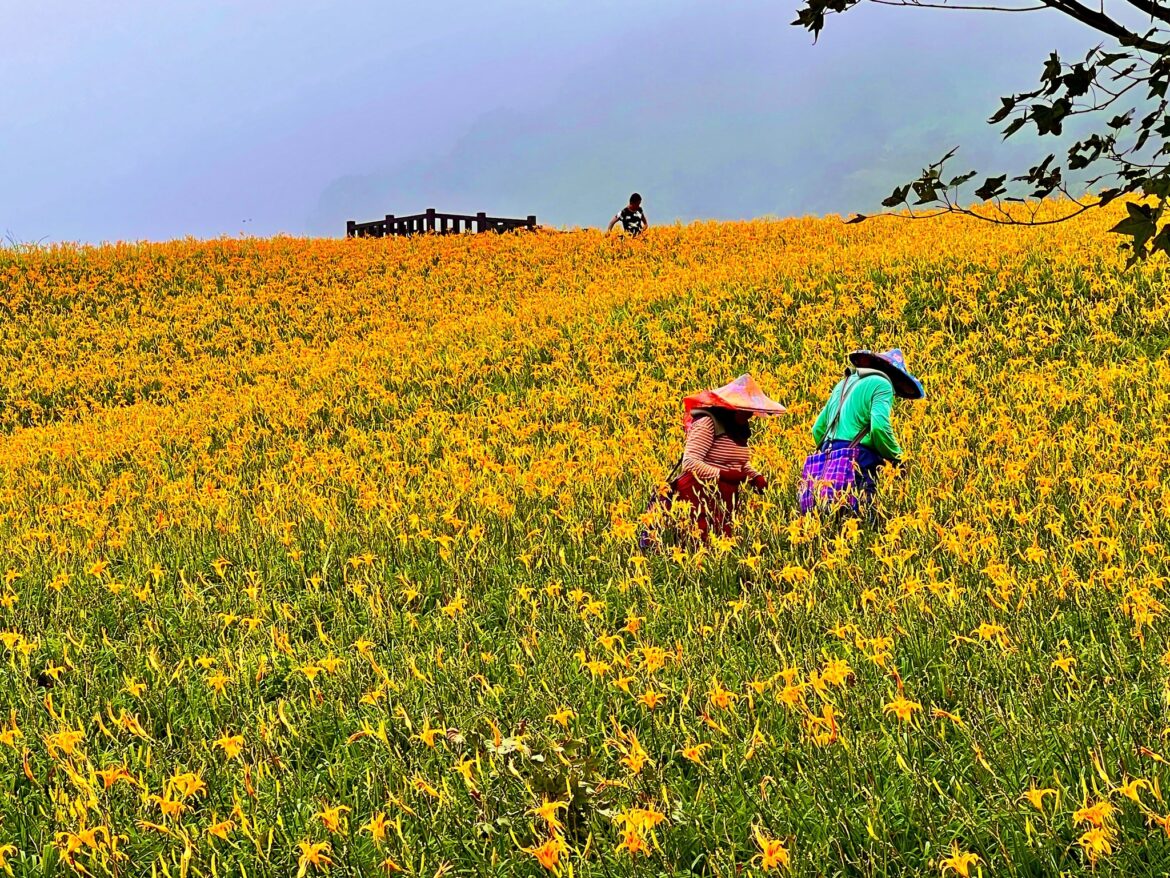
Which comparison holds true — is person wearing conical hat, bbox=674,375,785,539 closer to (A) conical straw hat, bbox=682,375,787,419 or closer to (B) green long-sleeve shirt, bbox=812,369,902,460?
(A) conical straw hat, bbox=682,375,787,419

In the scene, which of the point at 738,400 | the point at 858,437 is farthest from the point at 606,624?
the point at 858,437

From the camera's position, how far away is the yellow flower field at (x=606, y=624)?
Result: 2.19 meters

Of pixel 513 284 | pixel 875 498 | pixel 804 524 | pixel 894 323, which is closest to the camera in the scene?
pixel 804 524

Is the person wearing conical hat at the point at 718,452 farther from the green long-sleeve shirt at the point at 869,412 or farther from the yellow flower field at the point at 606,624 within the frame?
the green long-sleeve shirt at the point at 869,412

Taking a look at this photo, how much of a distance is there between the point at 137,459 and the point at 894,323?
8768 mm

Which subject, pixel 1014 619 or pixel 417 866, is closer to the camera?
pixel 417 866

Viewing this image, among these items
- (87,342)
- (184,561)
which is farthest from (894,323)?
(87,342)

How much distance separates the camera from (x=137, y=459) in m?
8.62

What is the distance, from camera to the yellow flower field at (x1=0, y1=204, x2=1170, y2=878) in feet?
7.19

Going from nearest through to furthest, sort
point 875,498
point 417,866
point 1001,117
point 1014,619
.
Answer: point 1001,117 < point 417,866 < point 1014,619 < point 875,498

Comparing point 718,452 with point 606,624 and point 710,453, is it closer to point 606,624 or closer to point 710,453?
point 710,453

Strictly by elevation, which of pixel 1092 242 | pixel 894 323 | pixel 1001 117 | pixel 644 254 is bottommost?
pixel 1001 117

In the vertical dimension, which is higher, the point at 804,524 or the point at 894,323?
the point at 894,323

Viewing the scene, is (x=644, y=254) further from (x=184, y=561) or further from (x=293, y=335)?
(x=184, y=561)
